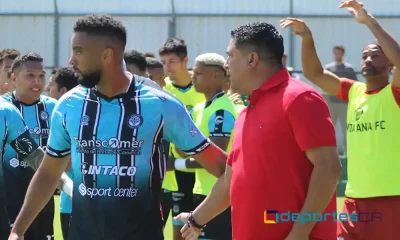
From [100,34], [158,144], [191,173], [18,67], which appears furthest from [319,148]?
[191,173]

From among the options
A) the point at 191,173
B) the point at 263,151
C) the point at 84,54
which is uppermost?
the point at 84,54

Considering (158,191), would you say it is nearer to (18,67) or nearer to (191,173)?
(18,67)

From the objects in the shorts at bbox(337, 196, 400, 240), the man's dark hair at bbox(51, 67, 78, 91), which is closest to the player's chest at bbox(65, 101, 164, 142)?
the shorts at bbox(337, 196, 400, 240)

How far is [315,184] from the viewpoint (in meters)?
4.38

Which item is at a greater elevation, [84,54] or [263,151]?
[84,54]

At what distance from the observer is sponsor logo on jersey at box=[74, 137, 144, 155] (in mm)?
4949

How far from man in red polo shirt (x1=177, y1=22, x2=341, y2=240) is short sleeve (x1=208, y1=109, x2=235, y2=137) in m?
3.36

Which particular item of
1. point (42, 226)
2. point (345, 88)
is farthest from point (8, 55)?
point (345, 88)

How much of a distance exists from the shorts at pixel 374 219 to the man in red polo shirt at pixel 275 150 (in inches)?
82.6

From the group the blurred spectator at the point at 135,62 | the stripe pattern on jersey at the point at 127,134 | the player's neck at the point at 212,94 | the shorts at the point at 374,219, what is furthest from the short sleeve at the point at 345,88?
the stripe pattern on jersey at the point at 127,134

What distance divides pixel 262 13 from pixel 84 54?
12409mm

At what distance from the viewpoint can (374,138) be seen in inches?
266

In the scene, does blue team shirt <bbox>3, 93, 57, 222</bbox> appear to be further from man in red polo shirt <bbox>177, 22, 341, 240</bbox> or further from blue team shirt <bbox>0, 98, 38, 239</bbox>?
man in red polo shirt <bbox>177, 22, 341, 240</bbox>

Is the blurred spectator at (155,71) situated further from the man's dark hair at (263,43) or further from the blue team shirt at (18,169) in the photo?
the man's dark hair at (263,43)
